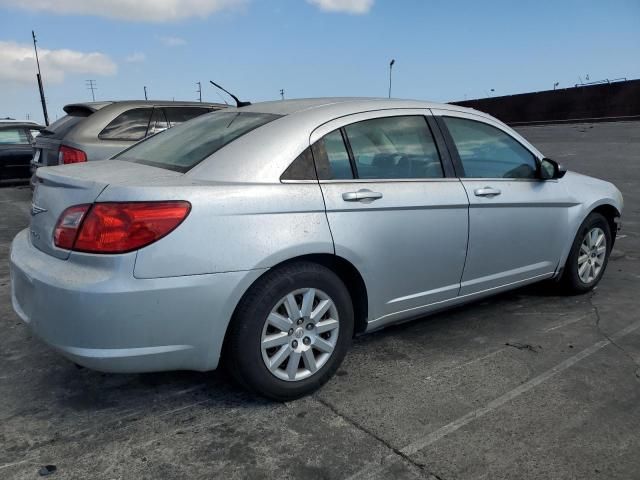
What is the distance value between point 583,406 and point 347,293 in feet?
4.27

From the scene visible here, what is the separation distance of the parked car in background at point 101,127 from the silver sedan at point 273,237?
3.29m

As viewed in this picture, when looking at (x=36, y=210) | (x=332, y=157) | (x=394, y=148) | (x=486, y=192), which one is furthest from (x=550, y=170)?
(x=36, y=210)

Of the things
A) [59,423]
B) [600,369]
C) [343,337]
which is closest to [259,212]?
[343,337]

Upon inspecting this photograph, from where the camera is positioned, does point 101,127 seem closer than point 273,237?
No

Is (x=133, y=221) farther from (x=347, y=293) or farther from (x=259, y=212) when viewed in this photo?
(x=347, y=293)

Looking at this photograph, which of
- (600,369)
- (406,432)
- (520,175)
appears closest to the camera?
(406,432)

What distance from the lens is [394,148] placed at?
10.6 feet

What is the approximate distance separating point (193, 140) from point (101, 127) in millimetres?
3934

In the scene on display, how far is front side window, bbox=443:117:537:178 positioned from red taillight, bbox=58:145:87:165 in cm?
451

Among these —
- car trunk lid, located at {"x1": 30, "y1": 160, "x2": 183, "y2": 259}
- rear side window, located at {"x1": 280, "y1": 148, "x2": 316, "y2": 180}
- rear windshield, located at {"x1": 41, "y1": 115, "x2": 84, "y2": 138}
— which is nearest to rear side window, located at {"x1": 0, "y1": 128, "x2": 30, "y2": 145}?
rear windshield, located at {"x1": 41, "y1": 115, "x2": 84, "y2": 138}

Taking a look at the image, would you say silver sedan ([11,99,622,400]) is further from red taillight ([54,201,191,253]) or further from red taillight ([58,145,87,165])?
red taillight ([58,145,87,165])

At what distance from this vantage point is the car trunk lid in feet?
8.23

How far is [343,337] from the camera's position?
9.63 ft

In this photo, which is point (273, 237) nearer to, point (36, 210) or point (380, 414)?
point (380, 414)
